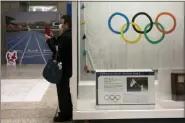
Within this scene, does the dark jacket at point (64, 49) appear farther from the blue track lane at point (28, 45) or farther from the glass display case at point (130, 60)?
the blue track lane at point (28, 45)

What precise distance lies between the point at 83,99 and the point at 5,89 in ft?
9.38

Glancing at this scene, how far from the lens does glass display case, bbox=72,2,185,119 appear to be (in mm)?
3277

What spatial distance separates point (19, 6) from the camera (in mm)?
10953

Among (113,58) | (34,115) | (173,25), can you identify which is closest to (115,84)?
(113,58)

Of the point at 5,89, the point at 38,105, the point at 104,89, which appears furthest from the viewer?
the point at 5,89

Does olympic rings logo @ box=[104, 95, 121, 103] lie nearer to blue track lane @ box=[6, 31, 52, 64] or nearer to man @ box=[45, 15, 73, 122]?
man @ box=[45, 15, 73, 122]

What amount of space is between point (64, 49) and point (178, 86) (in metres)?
1.54

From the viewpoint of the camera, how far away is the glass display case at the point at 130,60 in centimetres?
328

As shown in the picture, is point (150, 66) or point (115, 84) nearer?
point (115, 84)

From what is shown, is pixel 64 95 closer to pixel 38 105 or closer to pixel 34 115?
pixel 34 115

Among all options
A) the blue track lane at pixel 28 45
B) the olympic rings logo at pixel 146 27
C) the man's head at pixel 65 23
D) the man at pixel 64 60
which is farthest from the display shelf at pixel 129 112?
the blue track lane at pixel 28 45

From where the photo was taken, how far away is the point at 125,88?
328cm

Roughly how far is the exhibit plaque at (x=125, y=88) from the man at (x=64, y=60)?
0.48m

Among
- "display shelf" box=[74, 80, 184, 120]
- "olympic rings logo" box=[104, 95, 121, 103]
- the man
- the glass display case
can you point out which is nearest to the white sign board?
the man
